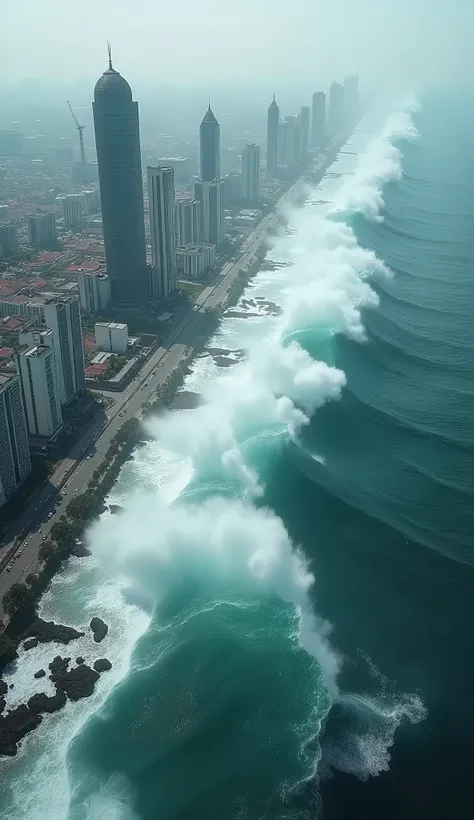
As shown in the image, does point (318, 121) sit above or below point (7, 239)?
above

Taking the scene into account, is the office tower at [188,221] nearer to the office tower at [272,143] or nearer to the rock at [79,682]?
the office tower at [272,143]

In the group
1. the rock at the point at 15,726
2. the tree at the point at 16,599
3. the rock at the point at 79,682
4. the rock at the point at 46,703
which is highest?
the tree at the point at 16,599

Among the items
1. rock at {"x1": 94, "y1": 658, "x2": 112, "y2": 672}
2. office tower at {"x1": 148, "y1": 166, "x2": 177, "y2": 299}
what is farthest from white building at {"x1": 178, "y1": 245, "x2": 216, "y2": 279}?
rock at {"x1": 94, "y1": 658, "x2": 112, "y2": 672}

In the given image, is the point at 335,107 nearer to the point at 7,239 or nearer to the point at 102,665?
the point at 7,239

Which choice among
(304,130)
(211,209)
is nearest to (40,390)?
(211,209)

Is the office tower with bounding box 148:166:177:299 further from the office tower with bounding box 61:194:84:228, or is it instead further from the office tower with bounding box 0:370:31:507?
the office tower with bounding box 61:194:84:228

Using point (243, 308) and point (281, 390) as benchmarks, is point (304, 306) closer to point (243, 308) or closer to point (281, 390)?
point (243, 308)

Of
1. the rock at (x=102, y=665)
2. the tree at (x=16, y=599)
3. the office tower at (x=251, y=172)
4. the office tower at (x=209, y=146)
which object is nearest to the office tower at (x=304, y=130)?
the office tower at (x=251, y=172)
